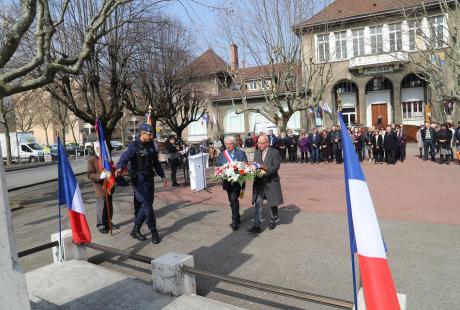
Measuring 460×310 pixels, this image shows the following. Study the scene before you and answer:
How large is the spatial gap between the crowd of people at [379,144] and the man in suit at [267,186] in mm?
9733

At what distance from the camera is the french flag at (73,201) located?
19.6 ft

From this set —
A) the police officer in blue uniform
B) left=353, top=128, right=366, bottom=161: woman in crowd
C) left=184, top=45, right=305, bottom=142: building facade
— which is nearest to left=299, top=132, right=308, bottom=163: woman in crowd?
left=353, top=128, right=366, bottom=161: woman in crowd

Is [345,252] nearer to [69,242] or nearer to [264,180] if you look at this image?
[264,180]

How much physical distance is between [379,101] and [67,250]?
35.1m

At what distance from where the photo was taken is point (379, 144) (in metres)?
18.3

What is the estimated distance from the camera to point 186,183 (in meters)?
15.3

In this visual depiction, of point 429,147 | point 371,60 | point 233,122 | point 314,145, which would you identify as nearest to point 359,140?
point 314,145

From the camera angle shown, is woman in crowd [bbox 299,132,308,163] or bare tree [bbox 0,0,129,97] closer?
bare tree [bbox 0,0,129,97]

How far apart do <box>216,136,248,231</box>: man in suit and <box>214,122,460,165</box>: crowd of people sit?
954 centimetres

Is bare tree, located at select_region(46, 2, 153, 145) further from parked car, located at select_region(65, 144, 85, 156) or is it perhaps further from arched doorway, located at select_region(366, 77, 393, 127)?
parked car, located at select_region(65, 144, 85, 156)

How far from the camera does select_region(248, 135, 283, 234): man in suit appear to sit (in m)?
7.73

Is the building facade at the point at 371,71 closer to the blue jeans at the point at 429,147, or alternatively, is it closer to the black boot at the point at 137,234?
the blue jeans at the point at 429,147

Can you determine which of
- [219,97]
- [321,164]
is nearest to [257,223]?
[321,164]

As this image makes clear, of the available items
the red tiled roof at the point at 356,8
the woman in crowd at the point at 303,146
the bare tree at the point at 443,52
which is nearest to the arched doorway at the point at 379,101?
the red tiled roof at the point at 356,8
